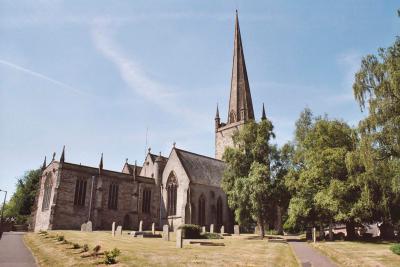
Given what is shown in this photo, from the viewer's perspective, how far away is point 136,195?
48.1 metres

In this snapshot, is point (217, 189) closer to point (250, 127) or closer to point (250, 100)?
point (250, 127)

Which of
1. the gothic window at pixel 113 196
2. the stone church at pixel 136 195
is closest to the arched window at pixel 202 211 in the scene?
the stone church at pixel 136 195

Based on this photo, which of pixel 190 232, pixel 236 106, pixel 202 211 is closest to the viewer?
pixel 190 232

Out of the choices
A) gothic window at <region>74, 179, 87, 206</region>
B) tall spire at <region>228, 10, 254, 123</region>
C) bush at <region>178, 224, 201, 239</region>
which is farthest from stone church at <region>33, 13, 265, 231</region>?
bush at <region>178, 224, 201, 239</region>

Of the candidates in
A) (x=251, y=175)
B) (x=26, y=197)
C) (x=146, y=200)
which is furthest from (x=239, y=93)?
(x=26, y=197)

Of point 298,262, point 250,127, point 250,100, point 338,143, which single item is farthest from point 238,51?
point 298,262

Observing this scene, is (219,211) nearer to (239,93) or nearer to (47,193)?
(47,193)

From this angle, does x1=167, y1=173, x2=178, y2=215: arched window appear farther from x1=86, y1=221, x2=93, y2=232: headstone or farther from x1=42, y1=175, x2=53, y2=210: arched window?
x1=42, y1=175, x2=53, y2=210: arched window

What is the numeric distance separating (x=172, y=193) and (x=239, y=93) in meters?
27.7

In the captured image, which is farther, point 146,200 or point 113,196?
point 146,200

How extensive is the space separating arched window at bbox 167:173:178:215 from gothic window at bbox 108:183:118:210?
316 inches

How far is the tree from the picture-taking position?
3328cm

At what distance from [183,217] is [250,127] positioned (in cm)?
1620

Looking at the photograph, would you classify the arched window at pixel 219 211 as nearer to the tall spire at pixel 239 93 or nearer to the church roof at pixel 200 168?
the church roof at pixel 200 168
